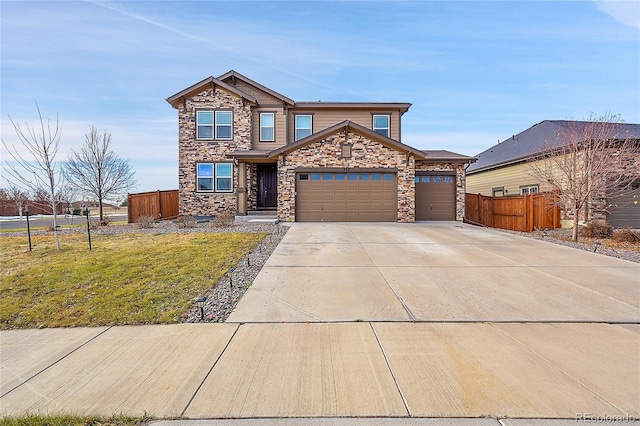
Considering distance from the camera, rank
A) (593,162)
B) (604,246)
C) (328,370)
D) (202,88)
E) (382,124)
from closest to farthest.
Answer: (328,370), (604,246), (593,162), (202,88), (382,124)

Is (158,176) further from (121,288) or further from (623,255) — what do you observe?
(623,255)

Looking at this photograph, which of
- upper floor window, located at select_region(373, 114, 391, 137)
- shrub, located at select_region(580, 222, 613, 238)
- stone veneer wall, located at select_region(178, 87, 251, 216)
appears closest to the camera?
shrub, located at select_region(580, 222, 613, 238)

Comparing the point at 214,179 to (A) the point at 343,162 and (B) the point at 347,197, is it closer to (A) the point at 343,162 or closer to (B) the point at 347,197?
(A) the point at 343,162

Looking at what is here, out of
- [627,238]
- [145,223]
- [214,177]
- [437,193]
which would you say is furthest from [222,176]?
[627,238]

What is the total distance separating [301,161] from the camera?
1642cm

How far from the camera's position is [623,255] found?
8.85 metres

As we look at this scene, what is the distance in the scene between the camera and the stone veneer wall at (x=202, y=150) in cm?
1859

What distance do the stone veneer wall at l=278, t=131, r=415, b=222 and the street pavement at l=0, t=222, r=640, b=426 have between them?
1019cm

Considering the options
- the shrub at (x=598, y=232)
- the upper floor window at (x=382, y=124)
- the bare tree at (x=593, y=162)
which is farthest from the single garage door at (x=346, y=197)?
the shrub at (x=598, y=232)

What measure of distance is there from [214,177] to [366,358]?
1698cm

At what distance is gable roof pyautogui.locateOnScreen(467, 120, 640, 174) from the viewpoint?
1686cm

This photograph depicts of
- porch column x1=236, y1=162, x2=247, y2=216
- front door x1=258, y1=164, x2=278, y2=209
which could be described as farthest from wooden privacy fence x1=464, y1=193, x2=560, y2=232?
porch column x1=236, y1=162, x2=247, y2=216

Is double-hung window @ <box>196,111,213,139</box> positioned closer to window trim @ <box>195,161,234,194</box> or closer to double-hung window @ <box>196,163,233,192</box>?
window trim @ <box>195,161,234,194</box>

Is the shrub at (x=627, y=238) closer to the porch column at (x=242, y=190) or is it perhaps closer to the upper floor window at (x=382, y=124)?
the upper floor window at (x=382, y=124)
